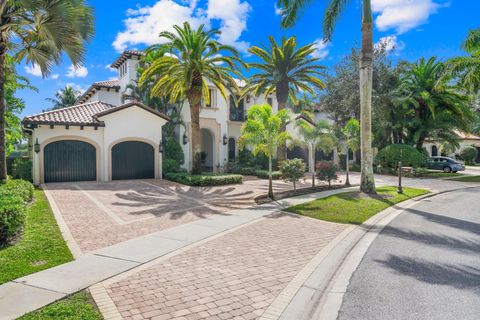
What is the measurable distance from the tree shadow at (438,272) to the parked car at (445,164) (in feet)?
104

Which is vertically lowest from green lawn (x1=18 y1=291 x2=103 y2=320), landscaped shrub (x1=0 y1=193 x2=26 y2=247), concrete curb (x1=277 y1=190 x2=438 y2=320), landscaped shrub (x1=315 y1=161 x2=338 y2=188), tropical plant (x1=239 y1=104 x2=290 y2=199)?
concrete curb (x1=277 y1=190 x2=438 y2=320)

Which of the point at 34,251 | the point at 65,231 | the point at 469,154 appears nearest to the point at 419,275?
the point at 34,251

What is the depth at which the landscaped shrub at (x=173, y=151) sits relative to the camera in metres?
26.7

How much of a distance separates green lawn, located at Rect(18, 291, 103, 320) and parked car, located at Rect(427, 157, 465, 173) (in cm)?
3707

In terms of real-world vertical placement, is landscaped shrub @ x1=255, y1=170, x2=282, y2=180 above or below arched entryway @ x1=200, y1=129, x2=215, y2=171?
below

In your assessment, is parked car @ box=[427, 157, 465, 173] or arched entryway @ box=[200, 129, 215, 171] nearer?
arched entryway @ box=[200, 129, 215, 171]

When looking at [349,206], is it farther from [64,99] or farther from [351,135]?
[64,99]

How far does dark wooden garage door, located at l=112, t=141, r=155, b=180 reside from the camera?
72.5 ft

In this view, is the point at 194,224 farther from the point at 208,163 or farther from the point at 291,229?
the point at 208,163

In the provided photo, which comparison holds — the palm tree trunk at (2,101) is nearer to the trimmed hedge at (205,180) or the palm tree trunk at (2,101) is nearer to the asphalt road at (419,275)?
the trimmed hedge at (205,180)

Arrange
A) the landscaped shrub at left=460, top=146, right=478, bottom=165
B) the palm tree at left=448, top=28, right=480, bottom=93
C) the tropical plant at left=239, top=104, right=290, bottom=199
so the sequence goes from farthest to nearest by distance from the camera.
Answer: the landscaped shrub at left=460, top=146, right=478, bottom=165, the palm tree at left=448, top=28, right=480, bottom=93, the tropical plant at left=239, top=104, right=290, bottom=199

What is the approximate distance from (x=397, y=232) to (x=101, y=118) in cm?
1831

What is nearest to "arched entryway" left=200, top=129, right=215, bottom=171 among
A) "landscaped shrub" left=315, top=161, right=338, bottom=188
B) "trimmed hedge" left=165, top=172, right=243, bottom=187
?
"trimmed hedge" left=165, top=172, right=243, bottom=187

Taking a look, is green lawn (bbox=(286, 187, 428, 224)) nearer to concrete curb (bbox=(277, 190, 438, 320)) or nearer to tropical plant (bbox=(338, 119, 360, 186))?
concrete curb (bbox=(277, 190, 438, 320))
